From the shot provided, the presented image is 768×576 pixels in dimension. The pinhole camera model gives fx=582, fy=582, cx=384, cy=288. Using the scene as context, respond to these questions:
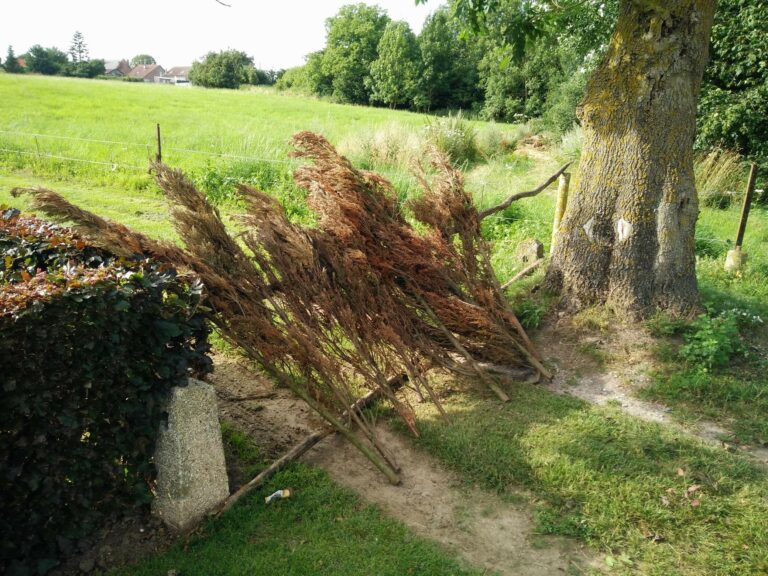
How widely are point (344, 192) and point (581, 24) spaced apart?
11055mm

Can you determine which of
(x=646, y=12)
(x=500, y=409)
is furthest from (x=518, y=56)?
(x=500, y=409)

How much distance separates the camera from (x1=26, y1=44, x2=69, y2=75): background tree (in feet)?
231

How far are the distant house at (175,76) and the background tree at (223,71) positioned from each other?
36.8 meters

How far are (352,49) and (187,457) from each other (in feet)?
220

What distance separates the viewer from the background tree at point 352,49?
6197 centimetres

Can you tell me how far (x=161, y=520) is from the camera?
394 centimetres

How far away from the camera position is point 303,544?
384 cm

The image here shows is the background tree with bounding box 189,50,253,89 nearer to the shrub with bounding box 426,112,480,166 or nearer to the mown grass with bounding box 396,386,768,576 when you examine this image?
the shrub with bounding box 426,112,480,166

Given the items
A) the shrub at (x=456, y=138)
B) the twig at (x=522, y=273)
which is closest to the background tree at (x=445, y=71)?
the shrub at (x=456, y=138)

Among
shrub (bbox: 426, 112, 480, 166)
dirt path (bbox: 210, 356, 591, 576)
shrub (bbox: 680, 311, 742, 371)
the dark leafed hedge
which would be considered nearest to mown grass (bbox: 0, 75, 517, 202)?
shrub (bbox: 426, 112, 480, 166)

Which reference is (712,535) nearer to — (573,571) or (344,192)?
(573,571)

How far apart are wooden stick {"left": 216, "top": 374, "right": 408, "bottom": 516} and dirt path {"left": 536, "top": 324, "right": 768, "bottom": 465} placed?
6.03ft

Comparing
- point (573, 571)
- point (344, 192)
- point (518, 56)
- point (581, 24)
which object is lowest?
point (573, 571)

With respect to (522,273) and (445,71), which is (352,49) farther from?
(522,273)
